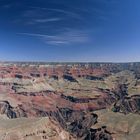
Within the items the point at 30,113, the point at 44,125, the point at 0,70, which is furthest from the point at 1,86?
the point at 44,125

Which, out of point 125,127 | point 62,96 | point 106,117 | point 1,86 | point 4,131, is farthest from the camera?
point 1,86

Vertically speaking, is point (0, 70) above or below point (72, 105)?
above

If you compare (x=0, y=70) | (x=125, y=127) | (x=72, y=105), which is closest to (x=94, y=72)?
(x=0, y=70)

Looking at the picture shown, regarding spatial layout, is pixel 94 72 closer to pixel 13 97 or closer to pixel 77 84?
pixel 77 84

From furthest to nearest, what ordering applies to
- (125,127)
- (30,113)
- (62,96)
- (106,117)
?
1. (62,96)
2. (30,113)
3. (106,117)
4. (125,127)

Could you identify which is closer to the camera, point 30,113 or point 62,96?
point 30,113

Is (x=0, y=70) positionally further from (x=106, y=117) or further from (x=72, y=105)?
(x=106, y=117)
